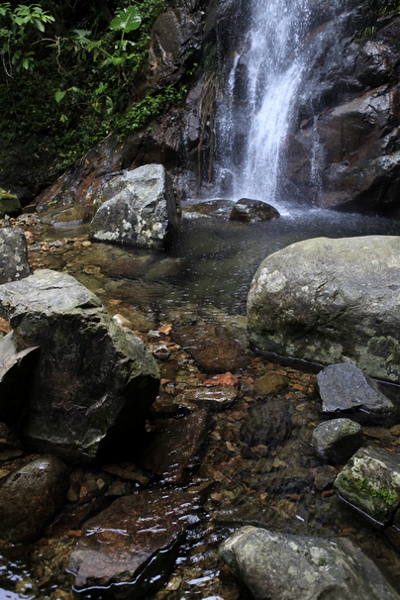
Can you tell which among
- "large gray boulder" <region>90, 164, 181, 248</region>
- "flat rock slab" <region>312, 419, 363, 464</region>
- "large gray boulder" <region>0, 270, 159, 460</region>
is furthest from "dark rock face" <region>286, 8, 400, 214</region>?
"large gray boulder" <region>0, 270, 159, 460</region>

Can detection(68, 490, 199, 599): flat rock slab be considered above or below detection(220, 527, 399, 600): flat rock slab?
below

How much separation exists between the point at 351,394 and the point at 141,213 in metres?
4.27

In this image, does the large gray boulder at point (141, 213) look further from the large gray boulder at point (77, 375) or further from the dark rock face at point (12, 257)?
the large gray boulder at point (77, 375)

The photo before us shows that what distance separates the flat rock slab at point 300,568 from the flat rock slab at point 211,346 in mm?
1711

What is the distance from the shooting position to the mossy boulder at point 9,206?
8.77 meters

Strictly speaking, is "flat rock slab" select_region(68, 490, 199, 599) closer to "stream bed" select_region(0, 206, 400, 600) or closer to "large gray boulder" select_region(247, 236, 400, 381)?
"stream bed" select_region(0, 206, 400, 600)

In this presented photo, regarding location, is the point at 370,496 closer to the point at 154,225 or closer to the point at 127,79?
the point at 154,225

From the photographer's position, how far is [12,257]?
488 centimetres

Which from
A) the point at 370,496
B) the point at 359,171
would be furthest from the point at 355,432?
the point at 359,171

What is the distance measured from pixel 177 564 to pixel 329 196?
25.7 ft

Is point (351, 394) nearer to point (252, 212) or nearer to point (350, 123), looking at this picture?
point (252, 212)

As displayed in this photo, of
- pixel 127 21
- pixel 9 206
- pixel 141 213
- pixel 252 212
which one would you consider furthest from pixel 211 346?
pixel 127 21

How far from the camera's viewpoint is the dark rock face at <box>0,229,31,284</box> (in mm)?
4836

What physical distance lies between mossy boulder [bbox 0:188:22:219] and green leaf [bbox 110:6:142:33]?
4871 mm
